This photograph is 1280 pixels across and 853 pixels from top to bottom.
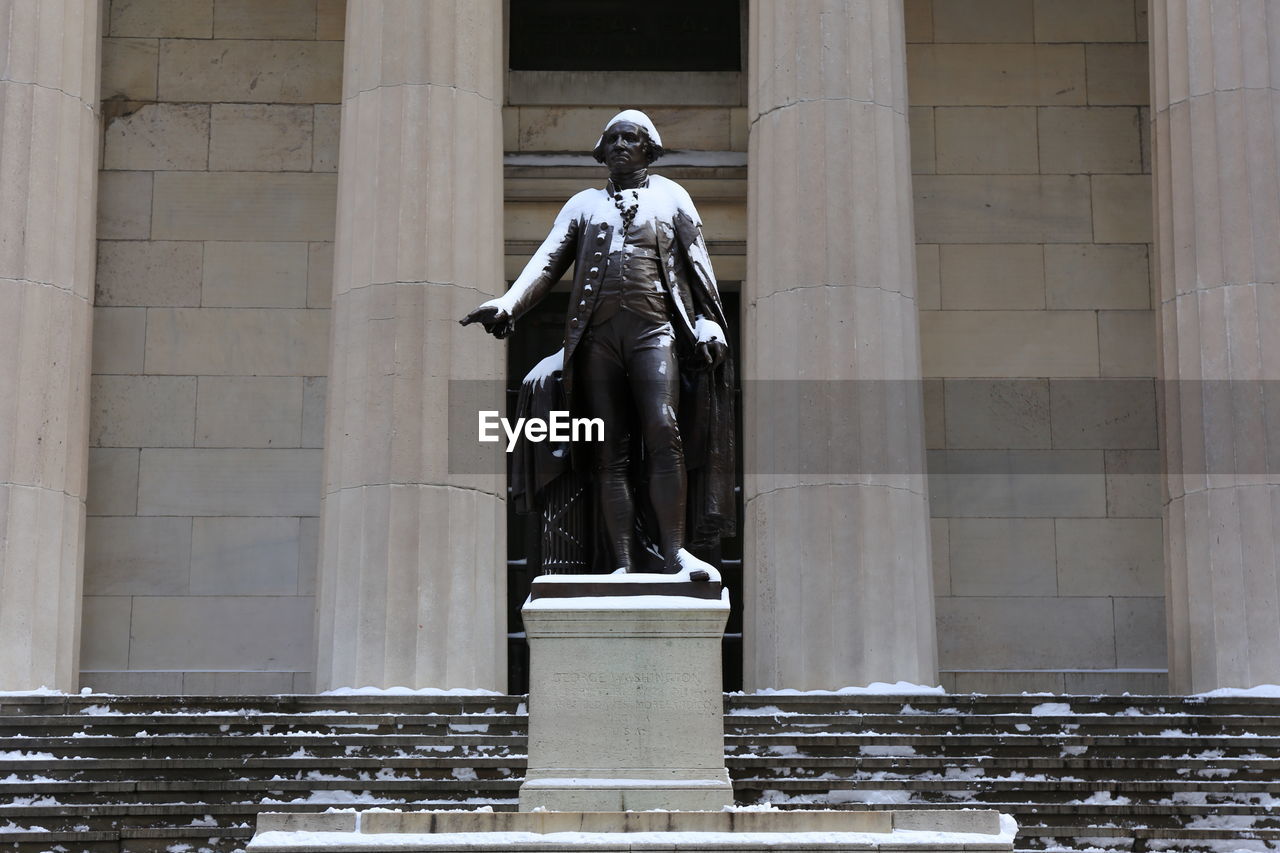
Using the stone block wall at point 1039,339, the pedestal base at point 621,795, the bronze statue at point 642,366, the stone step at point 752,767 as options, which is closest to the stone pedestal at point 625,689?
the pedestal base at point 621,795

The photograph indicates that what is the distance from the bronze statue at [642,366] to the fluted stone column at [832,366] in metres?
7.22

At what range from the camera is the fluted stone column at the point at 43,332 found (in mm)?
20781

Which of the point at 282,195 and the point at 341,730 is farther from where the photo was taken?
the point at 282,195

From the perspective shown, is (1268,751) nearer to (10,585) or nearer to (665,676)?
(665,676)

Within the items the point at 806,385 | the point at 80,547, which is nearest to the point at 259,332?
the point at 80,547

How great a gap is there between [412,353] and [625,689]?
9034mm

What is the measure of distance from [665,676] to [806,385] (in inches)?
343

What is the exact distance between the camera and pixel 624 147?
13.3 metres

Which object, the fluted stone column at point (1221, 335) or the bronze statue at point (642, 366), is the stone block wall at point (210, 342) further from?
the bronze statue at point (642, 366)

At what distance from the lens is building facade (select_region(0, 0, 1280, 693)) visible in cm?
2047

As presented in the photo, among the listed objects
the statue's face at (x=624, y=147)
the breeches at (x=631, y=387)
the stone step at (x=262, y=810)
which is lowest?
the stone step at (x=262, y=810)

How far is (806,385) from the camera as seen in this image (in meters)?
20.7

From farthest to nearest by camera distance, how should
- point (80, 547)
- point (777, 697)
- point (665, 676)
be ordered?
1. point (80, 547)
2. point (777, 697)
3. point (665, 676)

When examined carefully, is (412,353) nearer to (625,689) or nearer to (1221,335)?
(1221,335)
